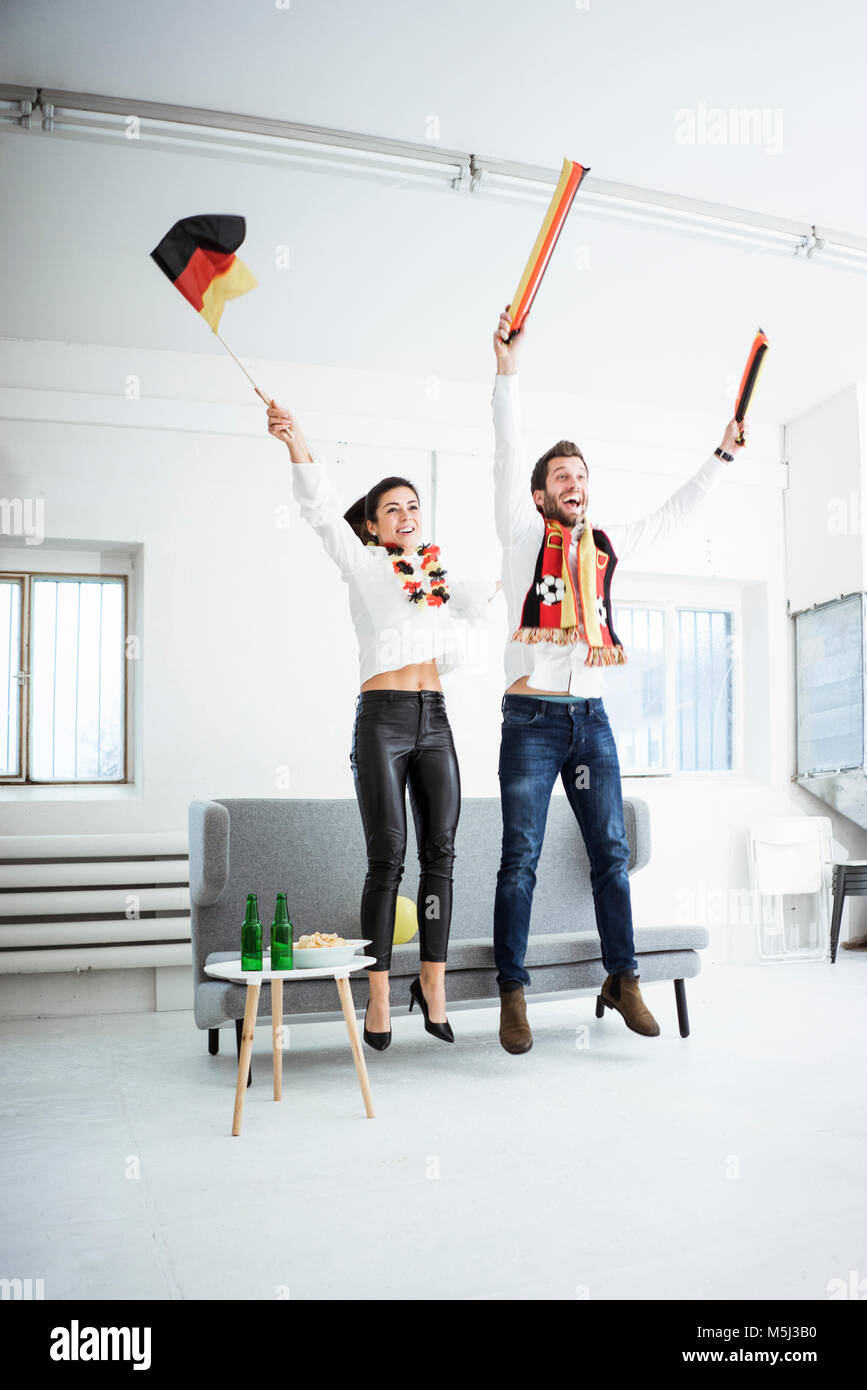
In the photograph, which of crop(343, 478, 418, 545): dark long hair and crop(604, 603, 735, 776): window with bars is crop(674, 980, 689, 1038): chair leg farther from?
crop(604, 603, 735, 776): window with bars

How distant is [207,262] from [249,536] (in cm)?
254

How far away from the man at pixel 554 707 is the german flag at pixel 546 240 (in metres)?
0.28

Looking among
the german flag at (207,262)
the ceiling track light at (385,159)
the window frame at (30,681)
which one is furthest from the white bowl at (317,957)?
the window frame at (30,681)

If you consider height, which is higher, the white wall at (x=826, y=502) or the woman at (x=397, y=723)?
the white wall at (x=826, y=502)

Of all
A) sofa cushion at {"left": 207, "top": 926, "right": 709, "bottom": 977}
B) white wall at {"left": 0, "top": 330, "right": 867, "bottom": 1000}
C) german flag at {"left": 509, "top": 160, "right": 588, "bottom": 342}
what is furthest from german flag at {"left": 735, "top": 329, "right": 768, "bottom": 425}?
white wall at {"left": 0, "top": 330, "right": 867, "bottom": 1000}

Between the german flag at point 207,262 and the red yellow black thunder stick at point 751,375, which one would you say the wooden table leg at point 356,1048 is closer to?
the german flag at point 207,262

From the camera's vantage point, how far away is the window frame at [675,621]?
6914mm

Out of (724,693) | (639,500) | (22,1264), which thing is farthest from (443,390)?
(22,1264)

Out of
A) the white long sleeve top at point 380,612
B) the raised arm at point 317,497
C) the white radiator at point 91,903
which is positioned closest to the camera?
the raised arm at point 317,497

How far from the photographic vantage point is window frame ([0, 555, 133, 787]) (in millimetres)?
5523

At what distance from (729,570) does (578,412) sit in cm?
135

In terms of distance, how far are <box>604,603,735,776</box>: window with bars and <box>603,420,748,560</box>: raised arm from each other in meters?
3.13

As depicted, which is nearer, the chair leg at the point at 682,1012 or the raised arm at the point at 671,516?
the raised arm at the point at 671,516
